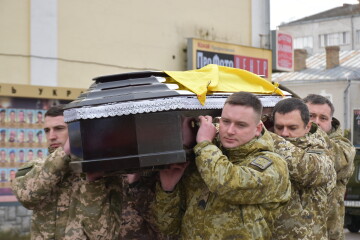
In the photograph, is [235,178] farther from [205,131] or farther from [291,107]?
[291,107]

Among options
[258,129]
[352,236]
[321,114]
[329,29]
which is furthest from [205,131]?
[329,29]

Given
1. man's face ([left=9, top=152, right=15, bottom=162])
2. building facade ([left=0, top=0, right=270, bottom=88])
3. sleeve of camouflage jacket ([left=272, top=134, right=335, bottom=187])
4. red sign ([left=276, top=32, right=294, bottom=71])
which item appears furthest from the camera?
red sign ([left=276, top=32, right=294, bottom=71])

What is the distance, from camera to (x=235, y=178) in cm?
384

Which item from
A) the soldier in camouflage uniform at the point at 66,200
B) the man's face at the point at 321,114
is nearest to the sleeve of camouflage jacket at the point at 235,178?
the soldier in camouflage uniform at the point at 66,200

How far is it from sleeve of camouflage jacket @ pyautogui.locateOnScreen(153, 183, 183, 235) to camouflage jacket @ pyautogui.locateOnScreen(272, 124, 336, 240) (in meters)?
0.68

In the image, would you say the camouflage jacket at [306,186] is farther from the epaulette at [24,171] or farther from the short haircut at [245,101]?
the epaulette at [24,171]

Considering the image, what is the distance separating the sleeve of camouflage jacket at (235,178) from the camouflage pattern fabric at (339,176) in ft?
5.94

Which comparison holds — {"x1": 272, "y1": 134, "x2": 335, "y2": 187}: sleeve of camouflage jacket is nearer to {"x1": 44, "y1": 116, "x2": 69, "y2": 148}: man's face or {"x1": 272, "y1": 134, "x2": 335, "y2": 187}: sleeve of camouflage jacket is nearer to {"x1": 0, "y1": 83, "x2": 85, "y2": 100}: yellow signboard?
{"x1": 44, "y1": 116, "x2": 69, "y2": 148}: man's face

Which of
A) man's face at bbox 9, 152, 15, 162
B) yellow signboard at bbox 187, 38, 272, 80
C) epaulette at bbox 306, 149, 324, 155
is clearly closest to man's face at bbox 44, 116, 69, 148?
epaulette at bbox 306, 149, 324, 155

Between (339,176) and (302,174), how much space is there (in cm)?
149

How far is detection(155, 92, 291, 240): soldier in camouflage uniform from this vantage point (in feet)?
12.7

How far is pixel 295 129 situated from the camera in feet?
15.5

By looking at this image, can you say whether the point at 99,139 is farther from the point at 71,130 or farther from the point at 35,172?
the point at 35,172

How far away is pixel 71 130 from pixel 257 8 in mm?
12437
